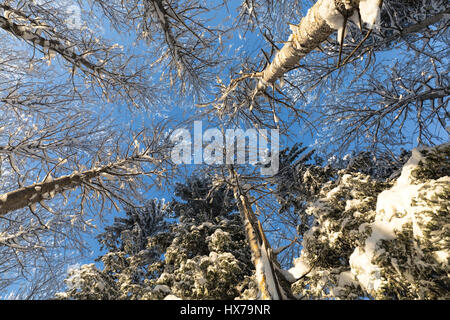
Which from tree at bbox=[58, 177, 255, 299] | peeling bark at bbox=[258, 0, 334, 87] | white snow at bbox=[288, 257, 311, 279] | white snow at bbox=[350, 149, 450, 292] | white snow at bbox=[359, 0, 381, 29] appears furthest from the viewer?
tree at bbox=[58, 177, 255, 299]

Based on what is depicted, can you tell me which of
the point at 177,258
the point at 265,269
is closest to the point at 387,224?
the point at 265,269

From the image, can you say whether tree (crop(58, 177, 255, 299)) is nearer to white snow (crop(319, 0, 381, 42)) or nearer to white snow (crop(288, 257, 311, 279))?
white snow (crop(288, 257, 311, 279))

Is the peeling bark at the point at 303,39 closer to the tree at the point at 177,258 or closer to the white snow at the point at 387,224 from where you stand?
the white snow at the point at 387,224

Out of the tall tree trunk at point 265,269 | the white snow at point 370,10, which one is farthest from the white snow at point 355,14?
the tall tree trunk at point 265,269

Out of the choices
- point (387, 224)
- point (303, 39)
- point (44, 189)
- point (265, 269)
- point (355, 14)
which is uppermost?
point (303, 39)

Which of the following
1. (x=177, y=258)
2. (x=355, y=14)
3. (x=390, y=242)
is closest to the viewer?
(x=355, y=14)

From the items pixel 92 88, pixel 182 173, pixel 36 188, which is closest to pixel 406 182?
pixel 182 173

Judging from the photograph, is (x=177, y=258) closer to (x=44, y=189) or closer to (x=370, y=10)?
(x=44, y=189)

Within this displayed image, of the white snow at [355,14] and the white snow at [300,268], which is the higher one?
the white snow at [355,14]

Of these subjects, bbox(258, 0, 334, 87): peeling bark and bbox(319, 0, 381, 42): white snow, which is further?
bbox(258, 0, 334, 87): peeling bark

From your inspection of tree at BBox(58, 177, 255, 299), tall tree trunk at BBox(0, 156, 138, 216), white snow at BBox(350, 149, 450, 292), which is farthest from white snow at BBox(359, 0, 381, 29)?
tall tree trunk at BBox(0, 156, 138, 216)
